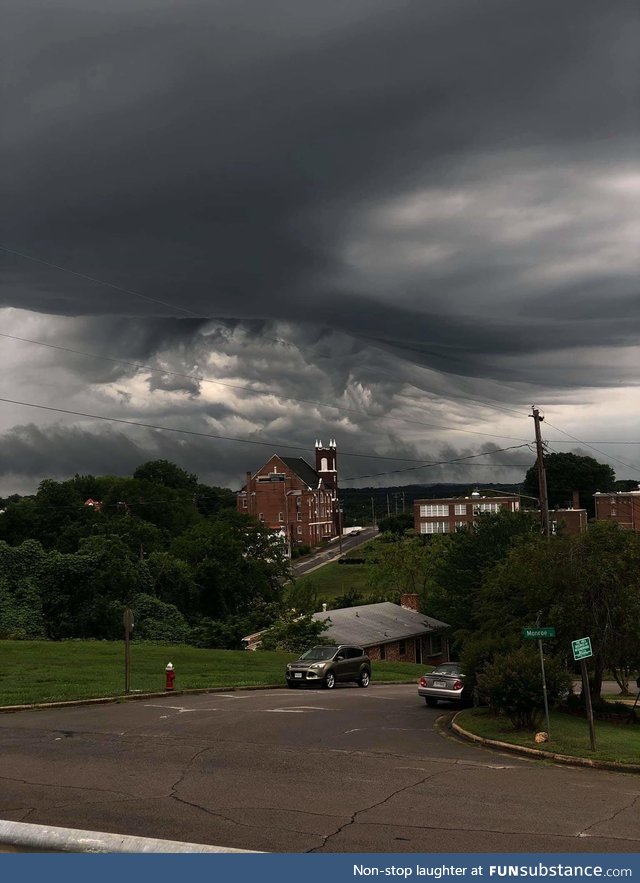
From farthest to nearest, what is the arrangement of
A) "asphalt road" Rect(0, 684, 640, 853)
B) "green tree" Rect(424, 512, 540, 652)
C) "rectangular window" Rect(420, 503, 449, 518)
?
"rectangular window" Rect(420, 503, 449, 518) → "green tree" Rect(424, 512, 540, 652) → "asphalt road" Rect(0, 684, 640, 853)

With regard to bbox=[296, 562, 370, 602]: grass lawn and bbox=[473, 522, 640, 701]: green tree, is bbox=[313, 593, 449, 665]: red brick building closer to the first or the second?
bbox=[296, 562, 370, 602]: grass lawn

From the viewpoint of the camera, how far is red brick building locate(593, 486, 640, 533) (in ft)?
480

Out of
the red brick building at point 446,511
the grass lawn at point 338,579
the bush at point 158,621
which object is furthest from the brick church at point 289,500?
the bush at point 158,621

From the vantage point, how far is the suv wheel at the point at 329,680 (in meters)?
34.6

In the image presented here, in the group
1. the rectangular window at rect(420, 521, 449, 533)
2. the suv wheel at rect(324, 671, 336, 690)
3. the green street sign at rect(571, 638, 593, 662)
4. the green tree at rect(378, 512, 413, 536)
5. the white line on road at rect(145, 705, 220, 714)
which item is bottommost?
the suv wheel at rect(324, 671, 336, 690)

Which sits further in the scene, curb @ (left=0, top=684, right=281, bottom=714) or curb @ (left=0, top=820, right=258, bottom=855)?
curb @ (left=0, top=684, right=281, bottom=714)

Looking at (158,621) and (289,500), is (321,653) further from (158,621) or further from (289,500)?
(289,500)

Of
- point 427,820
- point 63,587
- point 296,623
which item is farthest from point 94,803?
point 63,587

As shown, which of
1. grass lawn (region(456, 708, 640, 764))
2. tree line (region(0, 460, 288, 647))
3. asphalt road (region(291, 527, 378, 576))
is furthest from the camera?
asphalt road (region(291, 527, 378, 576))

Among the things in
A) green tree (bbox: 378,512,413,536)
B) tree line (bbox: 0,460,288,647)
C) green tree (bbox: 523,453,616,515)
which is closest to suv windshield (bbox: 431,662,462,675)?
tree line (bbox: 0,460,288,647)

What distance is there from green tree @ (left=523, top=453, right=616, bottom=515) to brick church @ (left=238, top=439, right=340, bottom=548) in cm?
4478

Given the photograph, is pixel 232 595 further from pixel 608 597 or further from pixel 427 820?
pixel 427 820

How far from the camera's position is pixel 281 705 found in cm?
2586

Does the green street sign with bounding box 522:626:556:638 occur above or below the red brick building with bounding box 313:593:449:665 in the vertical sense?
above
